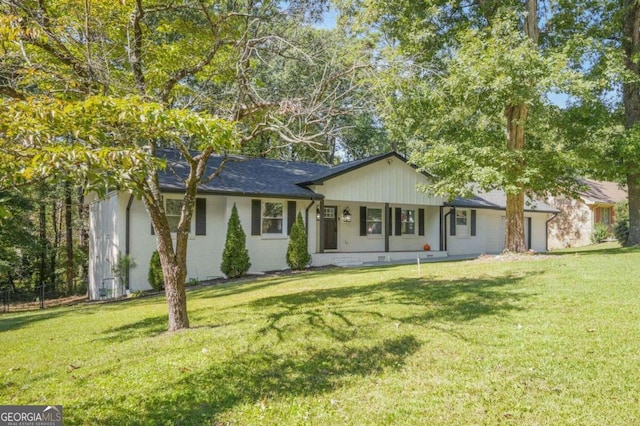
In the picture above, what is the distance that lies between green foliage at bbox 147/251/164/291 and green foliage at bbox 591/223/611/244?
78.8 feet

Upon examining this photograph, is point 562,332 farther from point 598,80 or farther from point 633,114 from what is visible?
point 633,114

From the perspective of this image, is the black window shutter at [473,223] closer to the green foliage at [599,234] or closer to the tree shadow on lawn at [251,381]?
the green foliage at [599,234]

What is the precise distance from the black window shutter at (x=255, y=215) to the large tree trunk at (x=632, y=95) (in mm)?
13068

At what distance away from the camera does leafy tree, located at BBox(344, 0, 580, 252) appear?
11.4 metres

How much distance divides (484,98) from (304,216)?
7.17 meters

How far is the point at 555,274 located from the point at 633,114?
34.2 ft

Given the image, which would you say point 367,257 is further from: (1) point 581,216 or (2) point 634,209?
(1) point 581,216

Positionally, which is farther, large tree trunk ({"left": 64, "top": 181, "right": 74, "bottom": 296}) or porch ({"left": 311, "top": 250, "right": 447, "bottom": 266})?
large tree trunk ({"left": 64, "top": 181, "right": 74, "bottom": 296})

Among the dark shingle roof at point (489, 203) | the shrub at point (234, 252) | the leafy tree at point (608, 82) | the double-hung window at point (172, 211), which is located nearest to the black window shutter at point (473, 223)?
the dark shingle roof at point (489, 203)

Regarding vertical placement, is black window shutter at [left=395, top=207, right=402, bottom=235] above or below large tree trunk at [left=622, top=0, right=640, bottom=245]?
below

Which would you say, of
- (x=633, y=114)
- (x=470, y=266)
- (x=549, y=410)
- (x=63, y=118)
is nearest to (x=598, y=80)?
(x=633, y=114)

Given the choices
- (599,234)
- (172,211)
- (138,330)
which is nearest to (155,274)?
(172,211)

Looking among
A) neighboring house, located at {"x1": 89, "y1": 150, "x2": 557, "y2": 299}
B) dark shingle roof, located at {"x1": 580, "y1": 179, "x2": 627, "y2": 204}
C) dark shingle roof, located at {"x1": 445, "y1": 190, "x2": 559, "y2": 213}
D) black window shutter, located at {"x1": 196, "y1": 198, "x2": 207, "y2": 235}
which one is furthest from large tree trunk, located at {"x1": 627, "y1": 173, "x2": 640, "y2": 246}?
black window shutter, located at {"x1": 196, "y1": 198, "x2": 207, "y2": 235}

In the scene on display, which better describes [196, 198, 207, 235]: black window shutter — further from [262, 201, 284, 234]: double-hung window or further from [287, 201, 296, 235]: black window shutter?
[287, 201, 296, 235]: black window shutter
